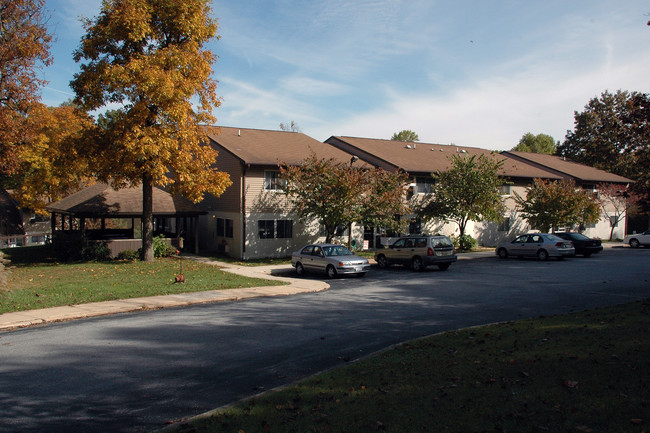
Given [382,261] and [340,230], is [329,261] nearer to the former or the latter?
[382,261]

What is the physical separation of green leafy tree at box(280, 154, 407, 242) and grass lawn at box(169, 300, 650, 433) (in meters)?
18.5

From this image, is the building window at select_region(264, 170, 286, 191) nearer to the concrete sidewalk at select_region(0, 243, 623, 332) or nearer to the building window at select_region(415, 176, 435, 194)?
the concrete sidewalk at select_region(0, 243, 623, 332)

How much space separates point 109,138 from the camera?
2480 centimetres

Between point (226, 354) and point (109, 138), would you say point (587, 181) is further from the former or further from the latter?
point (226, 354)

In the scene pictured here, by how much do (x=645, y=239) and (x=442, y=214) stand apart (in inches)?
678

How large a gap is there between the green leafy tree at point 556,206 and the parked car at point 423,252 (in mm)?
16353

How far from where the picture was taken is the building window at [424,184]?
3606 centimetres

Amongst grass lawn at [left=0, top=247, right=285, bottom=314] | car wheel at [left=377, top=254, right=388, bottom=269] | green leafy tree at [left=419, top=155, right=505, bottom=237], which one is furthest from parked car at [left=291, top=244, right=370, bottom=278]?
green leafy tree at [left=419, top=155, right=505, bottom=237]

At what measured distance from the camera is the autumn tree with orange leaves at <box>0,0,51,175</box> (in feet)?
80.5

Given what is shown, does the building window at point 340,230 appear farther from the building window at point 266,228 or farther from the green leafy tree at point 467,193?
the green leafy tree at point 467,193

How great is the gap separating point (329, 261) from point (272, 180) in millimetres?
10049

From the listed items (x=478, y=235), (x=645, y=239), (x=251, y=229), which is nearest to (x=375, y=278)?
(x=251, y=229)

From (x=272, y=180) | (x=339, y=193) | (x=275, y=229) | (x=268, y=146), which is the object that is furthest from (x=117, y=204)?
(x=339, y=193)

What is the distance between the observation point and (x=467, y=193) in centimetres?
3269
